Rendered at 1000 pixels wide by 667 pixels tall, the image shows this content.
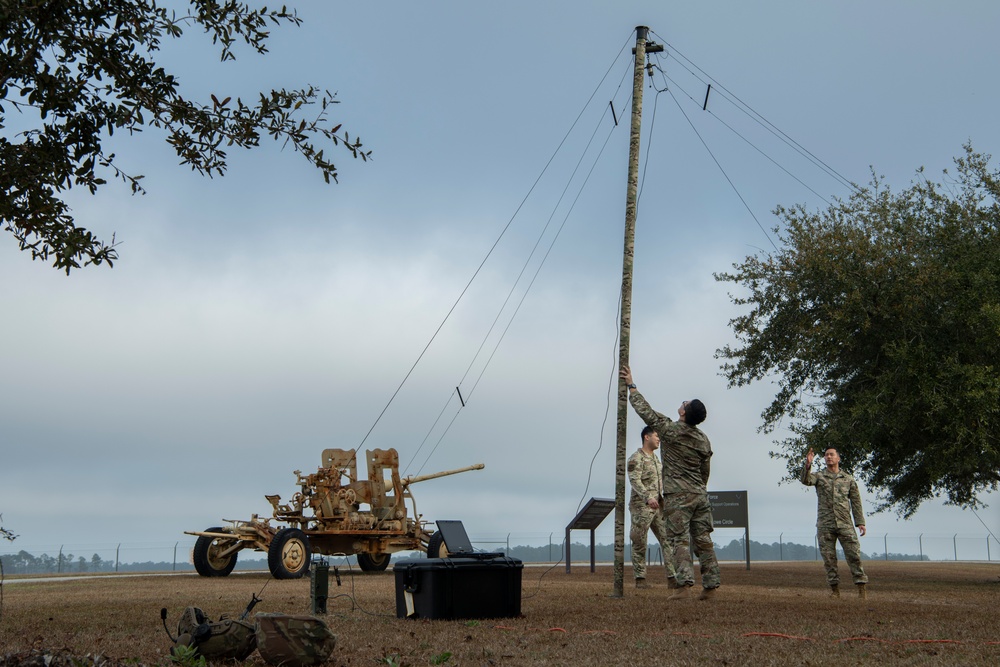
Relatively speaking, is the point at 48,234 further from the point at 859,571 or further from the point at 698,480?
the point at 859,571

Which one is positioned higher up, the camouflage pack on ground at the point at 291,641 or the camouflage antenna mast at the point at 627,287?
the camouflage antenna mast at the point at 627,287

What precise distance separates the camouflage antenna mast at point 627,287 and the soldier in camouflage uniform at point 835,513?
102 inches

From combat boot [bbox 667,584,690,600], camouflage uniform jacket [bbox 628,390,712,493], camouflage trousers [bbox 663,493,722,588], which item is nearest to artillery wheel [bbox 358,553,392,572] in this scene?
combat boot [bbox 667,584,690,600]

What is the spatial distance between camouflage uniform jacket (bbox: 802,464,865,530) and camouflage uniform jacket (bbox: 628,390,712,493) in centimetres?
264

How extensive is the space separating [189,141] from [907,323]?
16.0 m

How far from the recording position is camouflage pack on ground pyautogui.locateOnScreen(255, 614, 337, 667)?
6.34 metres

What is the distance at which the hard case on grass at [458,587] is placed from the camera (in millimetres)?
9398

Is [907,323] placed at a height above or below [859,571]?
above

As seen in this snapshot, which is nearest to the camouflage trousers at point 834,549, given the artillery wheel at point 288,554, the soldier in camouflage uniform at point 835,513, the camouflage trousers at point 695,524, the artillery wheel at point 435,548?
the soldier in camouflage uniform at point 835,513

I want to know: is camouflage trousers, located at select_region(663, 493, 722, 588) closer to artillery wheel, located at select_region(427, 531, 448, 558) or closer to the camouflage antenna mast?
the camouflage antenna mast

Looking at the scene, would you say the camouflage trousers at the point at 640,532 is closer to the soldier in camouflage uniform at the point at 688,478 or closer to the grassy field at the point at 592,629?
the grassy field at the point at 592,629

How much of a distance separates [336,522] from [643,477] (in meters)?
6.59

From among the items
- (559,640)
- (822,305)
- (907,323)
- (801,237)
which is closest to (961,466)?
Result: (907,323)

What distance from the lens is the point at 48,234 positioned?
7.17 metres
